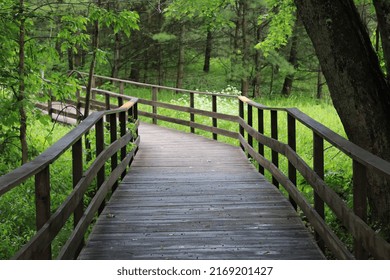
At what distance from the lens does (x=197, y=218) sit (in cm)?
599

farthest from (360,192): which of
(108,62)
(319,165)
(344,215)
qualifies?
(108,62)

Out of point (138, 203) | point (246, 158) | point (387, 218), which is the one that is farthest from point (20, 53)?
point (387, 218)

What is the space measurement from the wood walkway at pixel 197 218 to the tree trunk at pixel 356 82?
3.31 ft

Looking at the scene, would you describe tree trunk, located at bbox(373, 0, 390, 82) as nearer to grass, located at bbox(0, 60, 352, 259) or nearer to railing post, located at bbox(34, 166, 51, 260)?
grass, located at bbox(0, 60, 352, 259)

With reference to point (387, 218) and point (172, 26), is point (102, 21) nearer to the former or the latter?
point (387, 218)

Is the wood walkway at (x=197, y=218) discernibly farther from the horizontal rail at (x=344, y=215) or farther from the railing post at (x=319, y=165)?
the horizontal rail at (x=344, y=215)

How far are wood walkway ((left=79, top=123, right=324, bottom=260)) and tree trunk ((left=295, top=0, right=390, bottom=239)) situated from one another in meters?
1.01

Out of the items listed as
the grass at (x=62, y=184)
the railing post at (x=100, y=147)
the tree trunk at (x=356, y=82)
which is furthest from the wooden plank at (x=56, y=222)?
the tree trunk at (x=356, y=82)

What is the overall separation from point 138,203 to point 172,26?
1947 centimetres

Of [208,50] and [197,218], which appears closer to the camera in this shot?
[197,218]

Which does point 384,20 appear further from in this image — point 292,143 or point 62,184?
point 62,184

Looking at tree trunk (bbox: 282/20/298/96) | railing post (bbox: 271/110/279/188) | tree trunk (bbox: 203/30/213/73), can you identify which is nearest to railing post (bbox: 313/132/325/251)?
railing post (bbox: 271/110/279/188)

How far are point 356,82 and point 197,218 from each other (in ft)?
7.23

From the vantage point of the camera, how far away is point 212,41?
92.0 ft
